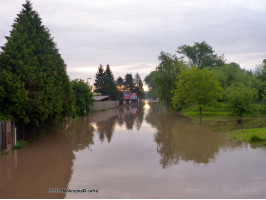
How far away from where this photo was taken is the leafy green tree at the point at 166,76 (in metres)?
42.3

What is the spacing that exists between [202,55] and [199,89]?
4956 cm

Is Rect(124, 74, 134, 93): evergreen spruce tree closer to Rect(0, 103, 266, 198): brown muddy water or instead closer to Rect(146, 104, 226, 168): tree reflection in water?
Rect(146, 104, 226, 168): tree reflection in water

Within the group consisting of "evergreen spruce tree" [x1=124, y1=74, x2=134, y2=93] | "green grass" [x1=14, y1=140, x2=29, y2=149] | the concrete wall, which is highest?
"evergreen spruce tree" [x1=124, y1=74, x2=134, y2=93]

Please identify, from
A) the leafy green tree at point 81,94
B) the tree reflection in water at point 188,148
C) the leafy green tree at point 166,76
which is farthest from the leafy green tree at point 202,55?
the tree reflection in water at point 188,148

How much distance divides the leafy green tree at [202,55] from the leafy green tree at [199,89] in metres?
45.9

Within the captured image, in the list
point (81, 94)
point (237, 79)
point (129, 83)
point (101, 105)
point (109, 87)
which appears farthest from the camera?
point (129, 83)

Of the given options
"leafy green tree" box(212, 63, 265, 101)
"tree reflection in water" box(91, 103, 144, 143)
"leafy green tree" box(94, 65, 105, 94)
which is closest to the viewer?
"tree reflection in water" box(91, 103, 144, 143)

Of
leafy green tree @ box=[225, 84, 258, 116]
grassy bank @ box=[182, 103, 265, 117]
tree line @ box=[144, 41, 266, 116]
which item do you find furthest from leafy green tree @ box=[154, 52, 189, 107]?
leafy green tree @ box=[225, 84, 258, 116]

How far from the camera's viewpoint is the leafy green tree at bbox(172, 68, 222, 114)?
118ft

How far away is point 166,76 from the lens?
42531 mm

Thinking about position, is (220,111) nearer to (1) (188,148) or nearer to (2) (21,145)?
(1) (188,148)

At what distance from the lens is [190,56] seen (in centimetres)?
8325

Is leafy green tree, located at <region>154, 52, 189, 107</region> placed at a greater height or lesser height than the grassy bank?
greater

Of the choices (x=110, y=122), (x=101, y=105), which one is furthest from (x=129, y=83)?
(x=110, y=122)
